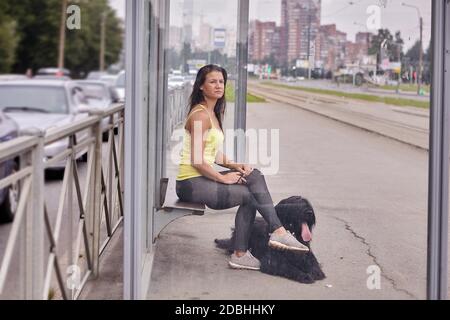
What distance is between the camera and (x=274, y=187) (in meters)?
5.52

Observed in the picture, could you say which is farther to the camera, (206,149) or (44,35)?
(44,35)

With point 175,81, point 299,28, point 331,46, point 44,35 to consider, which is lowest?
point 175,81

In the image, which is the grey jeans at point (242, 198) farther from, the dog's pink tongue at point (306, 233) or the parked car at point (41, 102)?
the parked car at point (41, 102)

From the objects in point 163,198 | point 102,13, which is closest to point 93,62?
point 102,13

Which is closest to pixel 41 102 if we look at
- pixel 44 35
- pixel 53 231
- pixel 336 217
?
pixel 336 217

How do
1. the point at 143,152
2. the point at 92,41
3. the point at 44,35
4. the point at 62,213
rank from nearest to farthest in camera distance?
1. the point at 62,213
2. the point at 143,152
3. the point at 44,35
4. the point at 92,41

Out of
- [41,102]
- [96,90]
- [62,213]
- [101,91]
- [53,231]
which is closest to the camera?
[53,231]

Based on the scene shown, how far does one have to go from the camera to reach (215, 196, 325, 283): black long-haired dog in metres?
5.58

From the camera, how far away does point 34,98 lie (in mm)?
13312

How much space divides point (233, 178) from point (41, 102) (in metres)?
8.16

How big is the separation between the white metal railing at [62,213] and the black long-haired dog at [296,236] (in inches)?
42.9

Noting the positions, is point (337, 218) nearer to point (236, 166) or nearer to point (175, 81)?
point (236, 166)

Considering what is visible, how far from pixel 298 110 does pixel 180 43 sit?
2.88 ft
